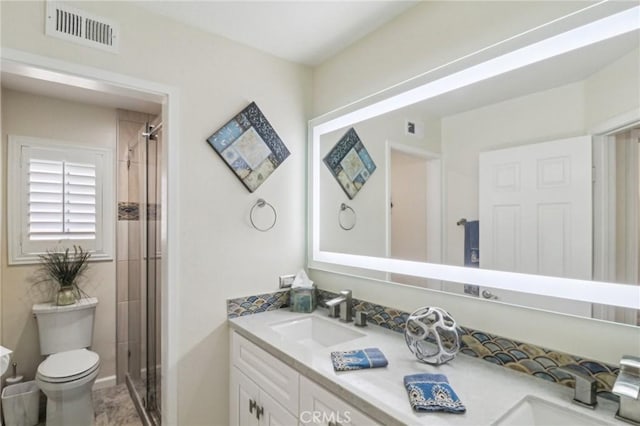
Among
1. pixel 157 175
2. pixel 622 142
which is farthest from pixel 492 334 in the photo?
pixel 157 175

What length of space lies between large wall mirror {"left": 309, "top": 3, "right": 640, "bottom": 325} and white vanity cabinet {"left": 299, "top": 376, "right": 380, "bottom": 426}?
675 mm

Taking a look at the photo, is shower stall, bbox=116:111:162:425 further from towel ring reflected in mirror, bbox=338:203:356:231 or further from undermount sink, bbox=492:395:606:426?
undermount sink, bbox=492:395:606:426

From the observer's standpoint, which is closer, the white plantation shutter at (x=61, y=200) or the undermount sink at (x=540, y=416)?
the undermount sink at (x=540, y=416)

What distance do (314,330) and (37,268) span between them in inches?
87.8

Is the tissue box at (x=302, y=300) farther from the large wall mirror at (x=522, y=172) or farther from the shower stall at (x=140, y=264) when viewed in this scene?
the shower stall at (x=140, y=264)

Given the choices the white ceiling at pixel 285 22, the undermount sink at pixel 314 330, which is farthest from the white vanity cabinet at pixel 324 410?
the white ceiling at pixel 285 22

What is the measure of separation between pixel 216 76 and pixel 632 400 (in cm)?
215

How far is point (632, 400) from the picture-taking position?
0.87m

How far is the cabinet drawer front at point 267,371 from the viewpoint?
4.32ft

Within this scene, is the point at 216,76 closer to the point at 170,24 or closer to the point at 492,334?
the point at 170,24

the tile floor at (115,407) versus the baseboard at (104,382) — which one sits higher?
the baseboard at (104,382)

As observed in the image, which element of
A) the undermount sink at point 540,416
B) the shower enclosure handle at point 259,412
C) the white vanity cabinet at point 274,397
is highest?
the undermount sink at point 540,416

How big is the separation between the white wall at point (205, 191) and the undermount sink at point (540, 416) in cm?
140

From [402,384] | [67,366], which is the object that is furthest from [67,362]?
[402,384]
